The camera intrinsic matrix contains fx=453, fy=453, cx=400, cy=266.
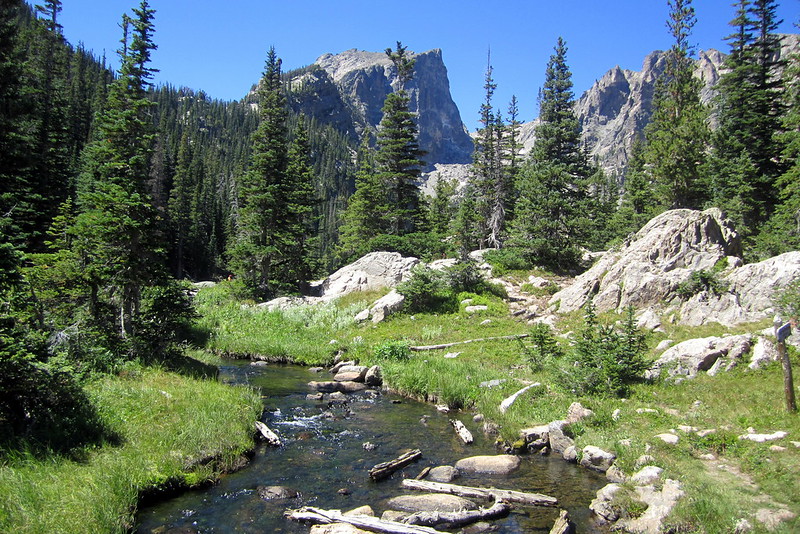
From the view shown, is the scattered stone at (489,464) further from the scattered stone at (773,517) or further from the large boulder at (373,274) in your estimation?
the large boulder at (373,274)

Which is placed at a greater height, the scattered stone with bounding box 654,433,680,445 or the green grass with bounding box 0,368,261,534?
the green grass with bounding box 0,368,261,534

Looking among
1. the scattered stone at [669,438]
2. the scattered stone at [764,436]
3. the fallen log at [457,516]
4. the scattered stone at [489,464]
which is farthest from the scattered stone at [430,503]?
the scattered stone at [764,436]

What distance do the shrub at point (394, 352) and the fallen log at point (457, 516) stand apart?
1135 centimetres

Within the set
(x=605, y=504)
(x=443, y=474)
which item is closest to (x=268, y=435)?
(x=443, y=474)

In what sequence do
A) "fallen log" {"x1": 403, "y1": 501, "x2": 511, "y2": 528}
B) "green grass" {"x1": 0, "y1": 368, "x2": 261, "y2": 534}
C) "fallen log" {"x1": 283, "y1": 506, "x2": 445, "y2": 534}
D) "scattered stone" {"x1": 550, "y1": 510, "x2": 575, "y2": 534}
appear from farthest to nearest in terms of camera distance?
"fallen log" {"x1": 403, "y1": 501, "x2": 511, "y2": 528} < "scattered stone" {"x1": 550, "y1": 510, "x2": 575, "y2": 534} < "fallen log" {"x1": 283, "y1": 506, "x2": 445, "y2": 534} < "green grass" {"x1": 0, "y1": 368, "x2": 261, "y2": 534}

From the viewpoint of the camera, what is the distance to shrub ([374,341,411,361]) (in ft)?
Result: 67.0

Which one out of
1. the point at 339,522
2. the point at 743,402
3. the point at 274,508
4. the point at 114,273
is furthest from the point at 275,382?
the point at 743,402

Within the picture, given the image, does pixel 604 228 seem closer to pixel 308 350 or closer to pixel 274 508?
pixel 308 350

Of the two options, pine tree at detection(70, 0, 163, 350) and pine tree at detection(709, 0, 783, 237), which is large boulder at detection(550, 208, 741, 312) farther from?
pine tree at detection(70, 0, 163, 350)

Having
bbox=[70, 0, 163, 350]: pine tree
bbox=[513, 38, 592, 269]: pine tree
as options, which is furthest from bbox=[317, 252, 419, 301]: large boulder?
bbox=[70, 0, 163, 350]: pine tree

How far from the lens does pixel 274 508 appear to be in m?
8.99

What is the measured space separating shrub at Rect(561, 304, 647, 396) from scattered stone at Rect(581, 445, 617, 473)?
3.43 metres

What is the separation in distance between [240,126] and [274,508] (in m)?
204

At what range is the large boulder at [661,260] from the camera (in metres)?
20.7
